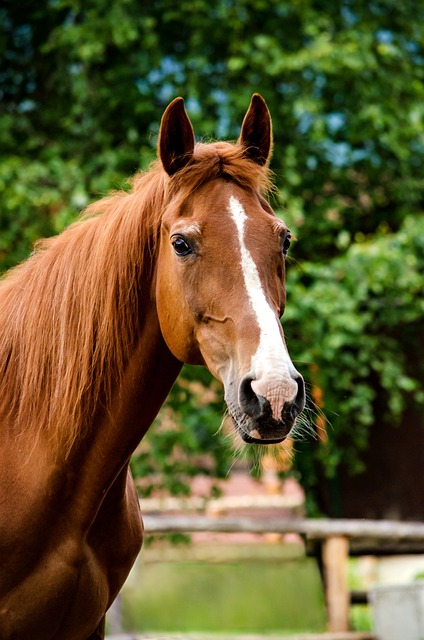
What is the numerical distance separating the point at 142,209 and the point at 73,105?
5510 mm

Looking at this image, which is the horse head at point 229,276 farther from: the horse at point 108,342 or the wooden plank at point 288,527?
the wooden plank at point 288,527

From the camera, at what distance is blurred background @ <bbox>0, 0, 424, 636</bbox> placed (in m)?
7.30

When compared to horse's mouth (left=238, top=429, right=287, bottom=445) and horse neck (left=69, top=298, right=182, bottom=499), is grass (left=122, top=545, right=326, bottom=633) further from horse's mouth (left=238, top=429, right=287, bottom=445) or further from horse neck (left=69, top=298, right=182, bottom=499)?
horse's mouth (left=238, top=429, right=287, bottom=445)

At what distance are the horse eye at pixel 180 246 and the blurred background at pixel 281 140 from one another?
14.1ft

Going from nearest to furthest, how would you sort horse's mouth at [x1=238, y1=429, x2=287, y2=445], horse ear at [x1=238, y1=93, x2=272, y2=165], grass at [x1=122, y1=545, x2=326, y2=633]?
horse's mouth at [x1=238, y1=429, x2=287, y2=445]
horse ear at [x1=238, y1=93, x2=272, y2=165]
grass at [x1=122, y1=545, x2=326, y2=633]

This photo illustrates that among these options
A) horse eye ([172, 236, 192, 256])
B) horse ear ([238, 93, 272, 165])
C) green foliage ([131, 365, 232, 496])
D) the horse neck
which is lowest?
green foliage ([131, 365, 232, 496])

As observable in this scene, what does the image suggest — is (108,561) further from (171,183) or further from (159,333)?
(171,183)

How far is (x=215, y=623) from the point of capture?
8.41 metres

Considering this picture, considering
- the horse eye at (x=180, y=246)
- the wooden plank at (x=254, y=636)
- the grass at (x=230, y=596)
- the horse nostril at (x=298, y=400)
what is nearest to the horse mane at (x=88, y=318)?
the horse eye at (x=180, y=246)

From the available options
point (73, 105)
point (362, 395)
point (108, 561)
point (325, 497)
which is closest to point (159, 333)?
point (108, 561)

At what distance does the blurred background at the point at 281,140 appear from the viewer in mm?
7301

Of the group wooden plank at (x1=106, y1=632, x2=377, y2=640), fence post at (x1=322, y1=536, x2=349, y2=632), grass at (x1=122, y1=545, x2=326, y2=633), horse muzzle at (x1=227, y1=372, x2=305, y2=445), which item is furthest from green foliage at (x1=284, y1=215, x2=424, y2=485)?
horse muzzle at (x1=227, y1=372, x2=305, y2=445)

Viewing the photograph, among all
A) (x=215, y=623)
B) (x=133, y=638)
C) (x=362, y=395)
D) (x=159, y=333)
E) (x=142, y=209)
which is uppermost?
(x=142, y=209)

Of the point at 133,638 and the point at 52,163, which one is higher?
the point at 52,163
